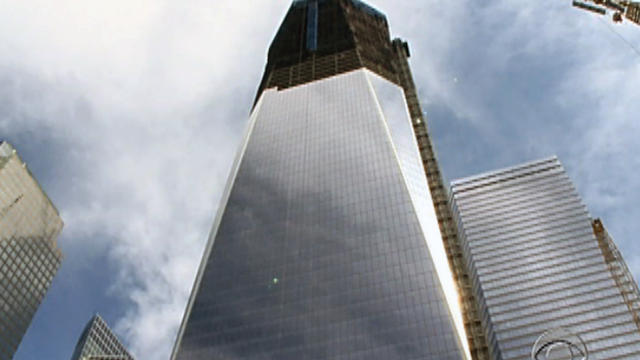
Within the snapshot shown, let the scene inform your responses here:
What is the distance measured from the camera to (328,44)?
158m

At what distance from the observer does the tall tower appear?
3118 inches

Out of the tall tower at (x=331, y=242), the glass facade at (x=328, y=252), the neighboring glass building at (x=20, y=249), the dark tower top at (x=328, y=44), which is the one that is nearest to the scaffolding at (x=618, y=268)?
the tall tower at (x=331, y=242)

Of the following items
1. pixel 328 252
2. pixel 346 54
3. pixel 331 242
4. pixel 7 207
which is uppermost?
pixel 346 54

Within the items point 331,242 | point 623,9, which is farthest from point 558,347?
point 623,9

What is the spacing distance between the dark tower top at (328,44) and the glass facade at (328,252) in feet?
76.1

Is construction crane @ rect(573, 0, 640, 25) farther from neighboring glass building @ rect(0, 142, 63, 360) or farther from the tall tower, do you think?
neighboring glass building @ rect(0, 142, 63, 360)

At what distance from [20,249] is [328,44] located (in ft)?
336

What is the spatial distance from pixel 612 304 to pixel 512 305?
87.9 ft

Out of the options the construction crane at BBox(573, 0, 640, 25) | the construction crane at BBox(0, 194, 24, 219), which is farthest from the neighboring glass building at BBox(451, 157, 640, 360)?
the construction crane at BBox(0, 194, 24, 219)

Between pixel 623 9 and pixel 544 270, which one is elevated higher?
pixel 544 270

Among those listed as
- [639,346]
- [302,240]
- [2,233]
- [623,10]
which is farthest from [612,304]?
[2,233]

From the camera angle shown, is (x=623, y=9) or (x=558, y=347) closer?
(x=623, y=9)

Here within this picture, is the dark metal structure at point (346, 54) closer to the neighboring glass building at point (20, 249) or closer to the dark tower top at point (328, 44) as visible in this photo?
the dark tower top at point (328, 44)

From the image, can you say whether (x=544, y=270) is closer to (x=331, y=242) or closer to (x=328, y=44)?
(x=328, y=44)
